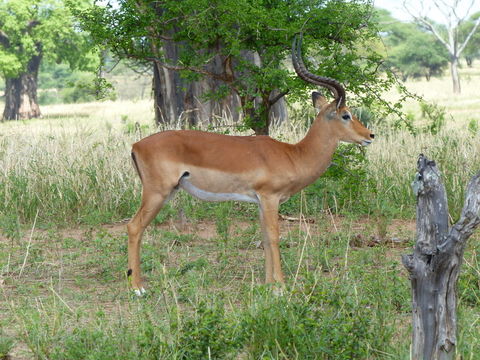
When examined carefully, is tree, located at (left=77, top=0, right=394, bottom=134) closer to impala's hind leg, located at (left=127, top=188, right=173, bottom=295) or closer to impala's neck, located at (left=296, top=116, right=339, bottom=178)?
impala's neck, located at (left=296, top=116, right=339, bottom=178)

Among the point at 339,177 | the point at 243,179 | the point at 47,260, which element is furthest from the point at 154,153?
the point at 339,177

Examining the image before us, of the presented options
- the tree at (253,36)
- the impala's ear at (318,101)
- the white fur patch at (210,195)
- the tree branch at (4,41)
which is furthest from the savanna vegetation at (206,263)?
the tree branch at (4,41)

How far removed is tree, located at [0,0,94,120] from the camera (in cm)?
3838

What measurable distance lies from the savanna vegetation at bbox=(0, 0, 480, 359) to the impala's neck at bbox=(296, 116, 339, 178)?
0.46 meters

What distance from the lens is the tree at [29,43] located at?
38375mm

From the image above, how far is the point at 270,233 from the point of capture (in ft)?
20.0

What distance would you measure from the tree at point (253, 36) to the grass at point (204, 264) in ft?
3.15

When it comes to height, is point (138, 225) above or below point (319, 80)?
below

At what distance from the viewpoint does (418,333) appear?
3.75m

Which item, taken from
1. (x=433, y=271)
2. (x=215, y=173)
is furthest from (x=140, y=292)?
(x=433, y=271)

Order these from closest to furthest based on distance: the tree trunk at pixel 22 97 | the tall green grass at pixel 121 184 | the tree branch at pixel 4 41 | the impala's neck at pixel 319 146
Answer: the impala's neck at pixel 319 146 → the tall green grass at pixel 121 184 → the tree branch at pixel 4 41 → the tree trunk at pixel 22 97

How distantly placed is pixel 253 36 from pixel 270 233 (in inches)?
113

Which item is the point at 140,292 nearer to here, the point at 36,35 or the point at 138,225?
the point at 138,225

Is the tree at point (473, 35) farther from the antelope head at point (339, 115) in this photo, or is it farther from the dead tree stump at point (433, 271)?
the dead tree stump at point (433, 271)
